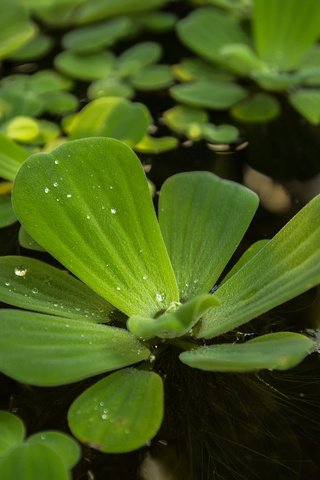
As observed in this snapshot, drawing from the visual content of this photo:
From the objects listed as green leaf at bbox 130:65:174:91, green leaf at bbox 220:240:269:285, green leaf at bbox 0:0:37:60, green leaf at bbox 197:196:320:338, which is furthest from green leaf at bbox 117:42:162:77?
green leaf at bbox 197:196:320:338

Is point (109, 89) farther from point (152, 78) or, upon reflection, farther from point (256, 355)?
point (256, 355)

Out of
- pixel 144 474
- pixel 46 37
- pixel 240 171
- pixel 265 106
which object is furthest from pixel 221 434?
pixel 46 37

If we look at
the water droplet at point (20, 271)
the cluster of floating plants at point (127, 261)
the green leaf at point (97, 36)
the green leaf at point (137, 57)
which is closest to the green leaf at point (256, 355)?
the cluster of floating plants at point (127, 261)

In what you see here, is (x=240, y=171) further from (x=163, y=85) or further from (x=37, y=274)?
(x=37, y=274)

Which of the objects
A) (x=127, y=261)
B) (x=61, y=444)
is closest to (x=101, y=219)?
(x=127, y=261)

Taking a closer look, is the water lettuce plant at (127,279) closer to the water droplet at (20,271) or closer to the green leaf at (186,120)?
the water droplet at (20,271)
